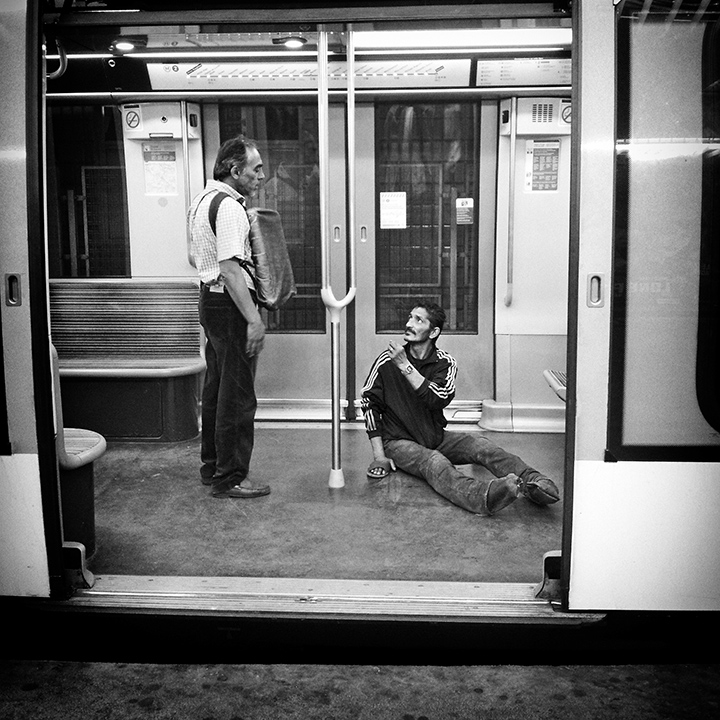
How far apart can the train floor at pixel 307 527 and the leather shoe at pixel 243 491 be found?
4cm

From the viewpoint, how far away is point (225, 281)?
12.8 ft

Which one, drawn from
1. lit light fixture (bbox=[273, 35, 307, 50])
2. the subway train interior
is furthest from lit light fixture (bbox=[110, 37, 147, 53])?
lit light fixture (bbox=[273, 35, 307, 50])

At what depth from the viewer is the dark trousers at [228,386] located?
4004 mm

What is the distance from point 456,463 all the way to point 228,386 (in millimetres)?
1374

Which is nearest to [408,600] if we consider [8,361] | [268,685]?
[268,685]

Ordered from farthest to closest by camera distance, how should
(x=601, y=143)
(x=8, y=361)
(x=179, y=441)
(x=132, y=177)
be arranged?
(x=132, y=177), (x=179, y=441), (x=8, y=361), (x=601, y=143)

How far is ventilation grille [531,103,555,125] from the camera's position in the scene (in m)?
5.42

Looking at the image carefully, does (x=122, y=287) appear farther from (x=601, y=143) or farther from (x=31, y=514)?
(x=601, y=143)

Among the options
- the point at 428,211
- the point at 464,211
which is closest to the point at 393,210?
the point at 428,211

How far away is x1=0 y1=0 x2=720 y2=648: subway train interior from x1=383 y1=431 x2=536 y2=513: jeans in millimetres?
122

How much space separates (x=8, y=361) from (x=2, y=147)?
2.29 feet

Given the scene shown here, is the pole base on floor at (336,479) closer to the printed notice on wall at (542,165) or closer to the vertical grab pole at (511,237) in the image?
the vertical grab pole at (511,237)

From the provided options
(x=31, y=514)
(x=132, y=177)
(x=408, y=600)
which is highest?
(x=132, y=177)

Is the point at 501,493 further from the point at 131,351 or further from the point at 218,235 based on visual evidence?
the point at 131,351
